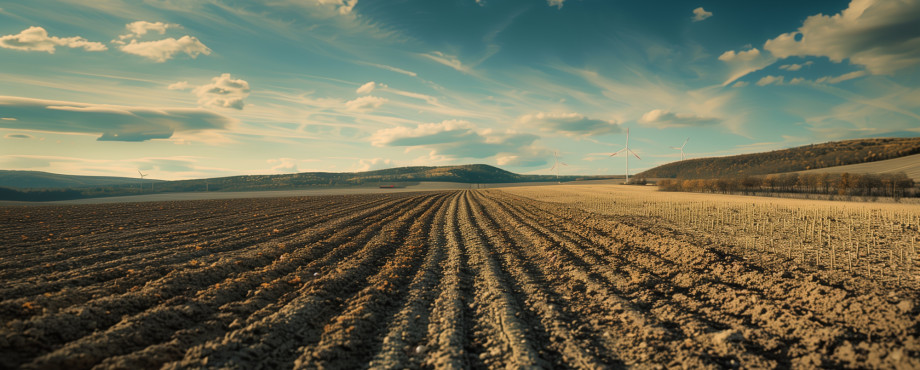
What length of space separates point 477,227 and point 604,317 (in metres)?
12.6

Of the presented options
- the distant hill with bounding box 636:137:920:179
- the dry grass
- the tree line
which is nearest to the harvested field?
the dry grass

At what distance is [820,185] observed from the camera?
200 feet

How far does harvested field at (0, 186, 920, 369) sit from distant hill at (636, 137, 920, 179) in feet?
379

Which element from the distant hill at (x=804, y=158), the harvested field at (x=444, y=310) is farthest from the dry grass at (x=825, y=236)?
the distant hill at (x=804, y=158)

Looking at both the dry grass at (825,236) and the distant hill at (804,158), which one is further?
the distant hill at (804,158)

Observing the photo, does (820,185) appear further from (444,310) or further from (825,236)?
(444,310)

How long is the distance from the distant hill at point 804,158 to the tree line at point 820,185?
33086mm

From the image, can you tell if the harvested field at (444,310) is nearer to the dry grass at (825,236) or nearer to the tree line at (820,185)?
the dry grass at (825,236)

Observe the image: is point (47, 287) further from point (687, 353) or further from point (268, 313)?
point (687, 353)

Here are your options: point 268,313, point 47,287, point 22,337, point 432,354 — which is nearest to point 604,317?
point 432,354

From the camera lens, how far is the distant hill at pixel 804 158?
284ft

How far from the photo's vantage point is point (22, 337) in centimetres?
479

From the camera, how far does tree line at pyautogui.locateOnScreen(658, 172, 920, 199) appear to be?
52219mm

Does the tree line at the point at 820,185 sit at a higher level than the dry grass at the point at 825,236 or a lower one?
higher
